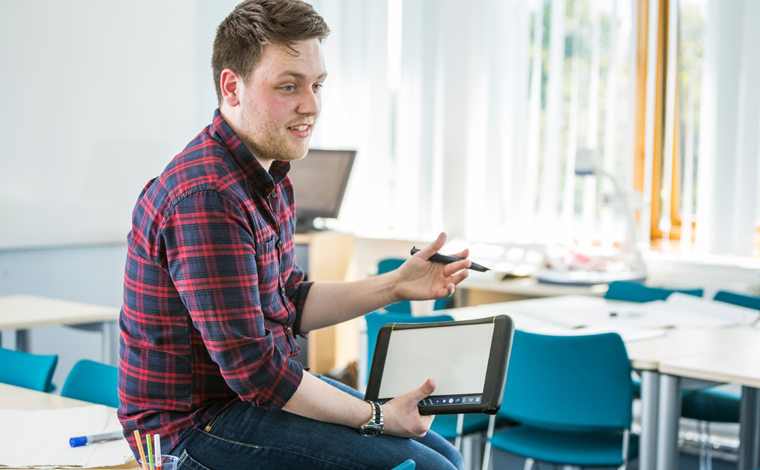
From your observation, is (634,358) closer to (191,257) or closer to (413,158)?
(191,257)

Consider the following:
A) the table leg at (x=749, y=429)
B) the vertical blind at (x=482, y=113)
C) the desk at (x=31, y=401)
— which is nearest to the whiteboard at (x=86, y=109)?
the vertical blind at (x=482, y=113)

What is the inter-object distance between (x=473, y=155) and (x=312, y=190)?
1.13 meters

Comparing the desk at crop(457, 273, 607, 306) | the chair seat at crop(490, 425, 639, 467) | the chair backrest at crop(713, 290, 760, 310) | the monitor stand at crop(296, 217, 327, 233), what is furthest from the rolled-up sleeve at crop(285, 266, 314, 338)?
the monitor stand at crop(296, 217, 327, 233)

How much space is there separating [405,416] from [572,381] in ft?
2.83

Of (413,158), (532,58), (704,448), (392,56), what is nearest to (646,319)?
(704,448)

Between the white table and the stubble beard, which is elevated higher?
the stubble beard

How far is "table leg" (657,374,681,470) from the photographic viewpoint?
6.23 feet

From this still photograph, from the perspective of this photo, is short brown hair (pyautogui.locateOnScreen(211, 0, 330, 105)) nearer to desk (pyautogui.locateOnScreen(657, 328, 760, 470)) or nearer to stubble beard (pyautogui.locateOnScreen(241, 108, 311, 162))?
stubble beard (pyautogui.locateOnScreen(241, 108, 311, 162))

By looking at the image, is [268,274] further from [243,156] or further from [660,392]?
[660,392]

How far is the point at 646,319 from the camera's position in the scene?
2467mm

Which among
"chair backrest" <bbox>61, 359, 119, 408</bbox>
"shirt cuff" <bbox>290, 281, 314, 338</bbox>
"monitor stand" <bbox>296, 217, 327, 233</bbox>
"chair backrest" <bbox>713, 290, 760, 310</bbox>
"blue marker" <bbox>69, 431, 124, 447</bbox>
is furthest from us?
"monitor stand" <bbox>296, 217, 327, 233</bbox>

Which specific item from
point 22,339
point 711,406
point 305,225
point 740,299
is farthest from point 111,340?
point 740,299

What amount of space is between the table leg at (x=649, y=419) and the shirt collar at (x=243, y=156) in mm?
1255

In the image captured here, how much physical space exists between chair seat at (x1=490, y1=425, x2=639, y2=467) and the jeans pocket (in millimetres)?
1126
